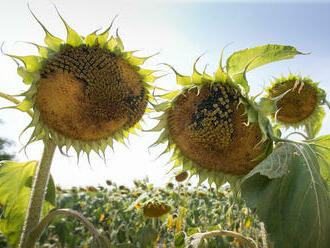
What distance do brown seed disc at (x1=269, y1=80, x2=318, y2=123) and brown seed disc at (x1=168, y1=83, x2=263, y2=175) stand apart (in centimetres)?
191

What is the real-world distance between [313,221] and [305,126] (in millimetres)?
3220

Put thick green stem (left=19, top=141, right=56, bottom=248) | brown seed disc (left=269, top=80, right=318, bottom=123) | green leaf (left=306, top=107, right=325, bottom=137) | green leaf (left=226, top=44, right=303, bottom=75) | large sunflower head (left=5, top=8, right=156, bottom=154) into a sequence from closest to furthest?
1. green leaf (left=226, top=44, right=303, bottom=75)
2. large sunflower head (left=5, top=8, right=156, bottom=154)
3. thick green stem (left=19, top=141, right=56, bottom=248)
4. brown seed disc (left=269, top=80, right=318, bottom=123)
5. green leaf (left=306, top=107, right=325, bottom=137)

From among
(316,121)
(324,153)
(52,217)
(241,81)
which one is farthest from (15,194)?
(316,121)

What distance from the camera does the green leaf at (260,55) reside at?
1.44m

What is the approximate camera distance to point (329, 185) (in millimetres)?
1394

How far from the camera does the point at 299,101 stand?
11.8 ft

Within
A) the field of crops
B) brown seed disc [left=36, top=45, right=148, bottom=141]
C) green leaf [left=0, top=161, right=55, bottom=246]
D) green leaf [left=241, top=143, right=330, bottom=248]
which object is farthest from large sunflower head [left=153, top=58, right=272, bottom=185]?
green leaf [left=0, top=161, right=55, bottom=246]

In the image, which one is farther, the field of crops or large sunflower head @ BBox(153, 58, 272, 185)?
the field of crops

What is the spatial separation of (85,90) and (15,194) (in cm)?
111

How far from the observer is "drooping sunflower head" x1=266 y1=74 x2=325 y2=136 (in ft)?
11.3

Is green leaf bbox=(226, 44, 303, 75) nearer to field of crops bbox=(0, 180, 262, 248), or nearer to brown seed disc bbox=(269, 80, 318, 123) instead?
field of crops bbox=(0, 180, 262, 248)

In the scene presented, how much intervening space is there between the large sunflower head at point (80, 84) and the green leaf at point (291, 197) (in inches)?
40.8

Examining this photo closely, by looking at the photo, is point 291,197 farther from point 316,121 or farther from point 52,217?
point 316,121

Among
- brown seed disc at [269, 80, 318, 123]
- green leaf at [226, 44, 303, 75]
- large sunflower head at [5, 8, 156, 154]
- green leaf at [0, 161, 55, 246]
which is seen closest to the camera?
green leaf at [226, 44, 303, 75]
